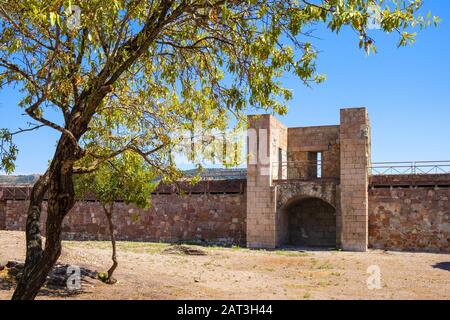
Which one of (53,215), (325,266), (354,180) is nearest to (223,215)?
(354,180)

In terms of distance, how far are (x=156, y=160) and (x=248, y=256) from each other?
1039 cm

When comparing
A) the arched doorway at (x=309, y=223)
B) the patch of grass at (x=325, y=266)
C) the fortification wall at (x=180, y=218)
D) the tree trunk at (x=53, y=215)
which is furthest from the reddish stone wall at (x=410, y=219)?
the tree trunk at (x=53, y=215)

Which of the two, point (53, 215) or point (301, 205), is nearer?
point (53, 215)

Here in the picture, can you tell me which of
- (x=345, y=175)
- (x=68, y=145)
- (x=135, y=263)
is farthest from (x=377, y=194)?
(x=68, y=145)

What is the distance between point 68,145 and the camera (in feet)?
24.0

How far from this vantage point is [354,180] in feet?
70.8

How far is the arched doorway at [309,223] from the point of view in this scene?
969 inches

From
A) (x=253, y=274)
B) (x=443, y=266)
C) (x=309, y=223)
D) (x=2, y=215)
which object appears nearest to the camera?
(x=253, y=274)

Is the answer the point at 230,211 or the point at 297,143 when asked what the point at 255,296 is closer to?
the point at 230,211

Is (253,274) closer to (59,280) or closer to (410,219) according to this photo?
(59,280)

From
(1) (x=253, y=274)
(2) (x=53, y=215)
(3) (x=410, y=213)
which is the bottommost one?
(1) (x=253, y=274)

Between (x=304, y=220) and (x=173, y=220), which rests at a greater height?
(x=304, y=220)

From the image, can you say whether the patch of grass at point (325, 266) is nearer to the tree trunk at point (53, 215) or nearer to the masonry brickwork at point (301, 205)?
the masonry brickwork at point (301, 205)

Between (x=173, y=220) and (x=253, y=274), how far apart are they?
10.9m
